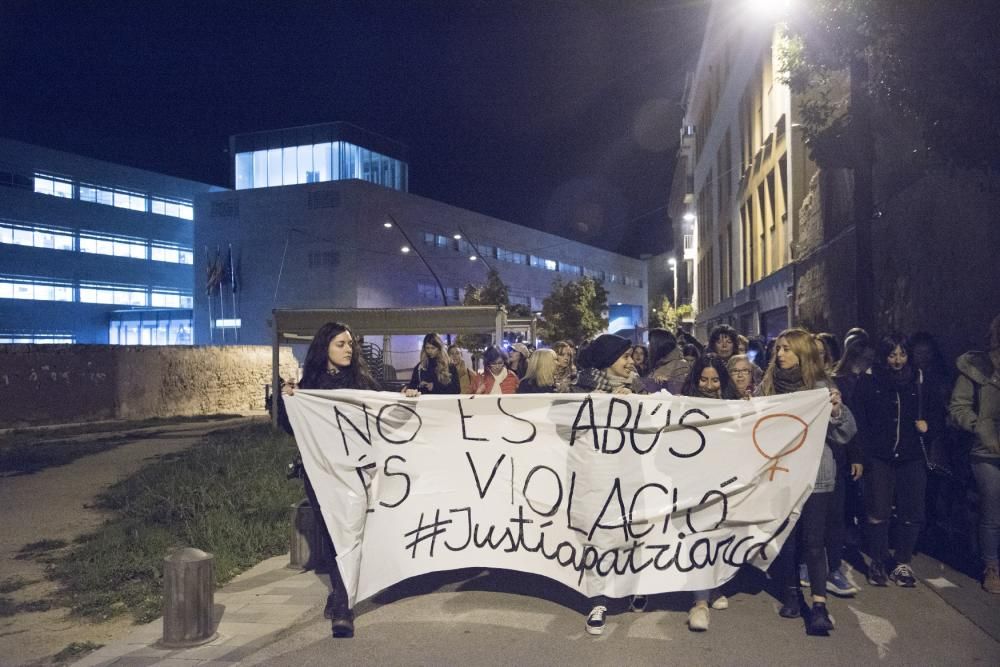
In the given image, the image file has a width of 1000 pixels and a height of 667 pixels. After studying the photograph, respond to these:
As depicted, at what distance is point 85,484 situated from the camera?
12.5 metres

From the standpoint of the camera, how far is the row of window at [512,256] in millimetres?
58934

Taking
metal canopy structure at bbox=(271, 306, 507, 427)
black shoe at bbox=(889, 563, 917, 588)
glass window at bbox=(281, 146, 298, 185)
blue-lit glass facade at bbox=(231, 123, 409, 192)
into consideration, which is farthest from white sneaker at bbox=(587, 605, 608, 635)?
glass window at bbox=(281, 146, 298, 185)

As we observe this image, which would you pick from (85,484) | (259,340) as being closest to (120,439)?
(85,484)

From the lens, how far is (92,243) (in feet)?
172

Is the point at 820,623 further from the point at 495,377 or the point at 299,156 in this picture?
the point at 299,156

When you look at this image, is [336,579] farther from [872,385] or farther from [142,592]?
[872,385]

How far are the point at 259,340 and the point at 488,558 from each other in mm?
50228

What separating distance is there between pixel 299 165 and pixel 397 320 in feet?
133

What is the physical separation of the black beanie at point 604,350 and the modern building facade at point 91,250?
48683mm

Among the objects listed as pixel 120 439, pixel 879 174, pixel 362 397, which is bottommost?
pixel 120 439

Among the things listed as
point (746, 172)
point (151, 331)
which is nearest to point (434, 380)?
point (746, 172)

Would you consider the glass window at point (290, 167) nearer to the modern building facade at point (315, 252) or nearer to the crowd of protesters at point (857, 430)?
the modern building facade at point (315, 252)

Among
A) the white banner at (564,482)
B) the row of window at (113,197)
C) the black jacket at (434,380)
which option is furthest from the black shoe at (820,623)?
the row of window at (113,197)

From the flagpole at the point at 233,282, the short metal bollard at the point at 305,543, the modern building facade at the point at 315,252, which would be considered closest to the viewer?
the short metal bollard at the point at 305,543
